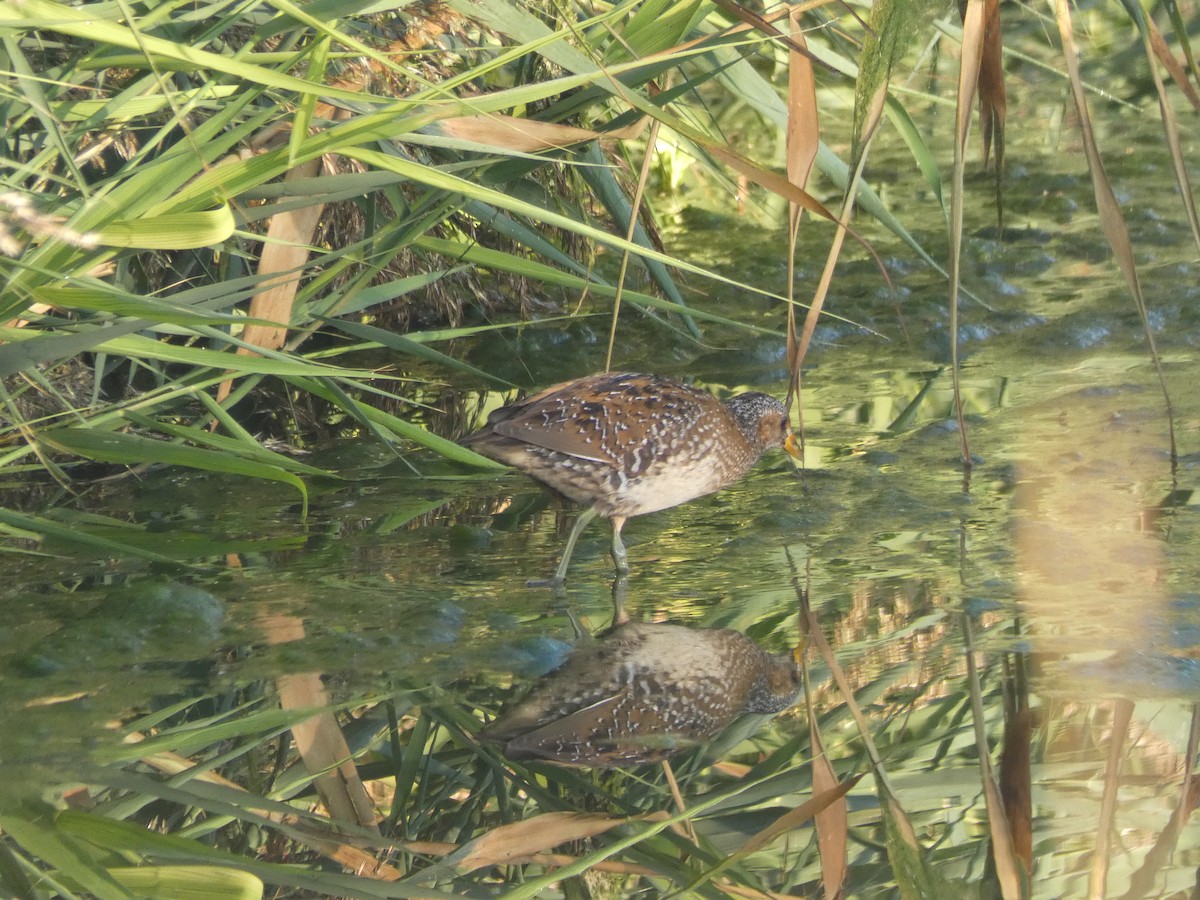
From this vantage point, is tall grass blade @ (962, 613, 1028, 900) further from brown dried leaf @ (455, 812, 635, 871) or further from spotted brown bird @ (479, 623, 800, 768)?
brown dried leaf @ (455, 812, 635, 871)

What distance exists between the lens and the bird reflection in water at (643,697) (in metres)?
2.85

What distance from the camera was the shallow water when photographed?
9.04 feet

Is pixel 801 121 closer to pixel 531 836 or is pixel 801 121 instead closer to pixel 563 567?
pixel 531 836

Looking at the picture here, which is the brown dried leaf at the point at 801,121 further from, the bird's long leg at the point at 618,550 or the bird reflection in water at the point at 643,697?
the bird's long leg at the point at 618,550

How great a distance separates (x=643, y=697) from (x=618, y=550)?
991mm

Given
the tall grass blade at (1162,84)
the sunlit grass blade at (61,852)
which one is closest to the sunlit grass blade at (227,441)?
the sunlit grass blade at (61,852)

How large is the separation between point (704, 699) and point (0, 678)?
1.40m

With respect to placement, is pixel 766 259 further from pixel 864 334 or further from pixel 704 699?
pixel 704 699

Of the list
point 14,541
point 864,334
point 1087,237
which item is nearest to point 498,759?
point 14,541

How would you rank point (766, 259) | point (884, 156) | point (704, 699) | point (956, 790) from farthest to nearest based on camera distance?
point (884, 156)
point (766, 259)
point (704, 699)
point (956, 790)

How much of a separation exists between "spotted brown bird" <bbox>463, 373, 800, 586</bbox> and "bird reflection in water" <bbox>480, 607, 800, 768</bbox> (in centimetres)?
57

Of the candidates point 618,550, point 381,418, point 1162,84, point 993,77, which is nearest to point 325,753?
point 381,418

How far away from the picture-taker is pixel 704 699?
307cm

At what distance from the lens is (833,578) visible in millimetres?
3811
